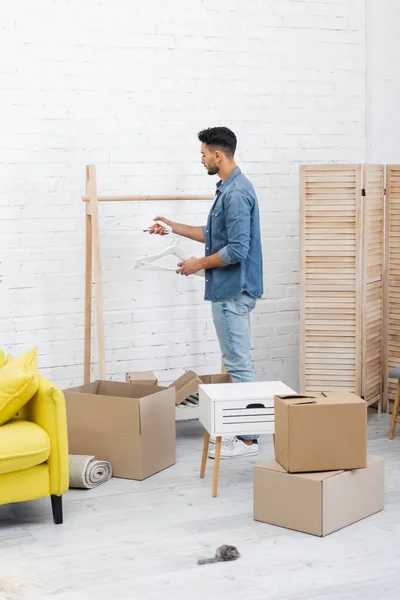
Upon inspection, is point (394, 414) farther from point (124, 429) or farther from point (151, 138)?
point (151, 138)

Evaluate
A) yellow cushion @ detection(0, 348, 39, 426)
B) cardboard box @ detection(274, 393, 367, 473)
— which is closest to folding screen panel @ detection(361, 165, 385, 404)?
cardboard box @ detection(274, 393, 367, 473)

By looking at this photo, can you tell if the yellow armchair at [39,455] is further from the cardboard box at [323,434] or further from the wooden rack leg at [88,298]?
the wooden rack leg at [88,298]

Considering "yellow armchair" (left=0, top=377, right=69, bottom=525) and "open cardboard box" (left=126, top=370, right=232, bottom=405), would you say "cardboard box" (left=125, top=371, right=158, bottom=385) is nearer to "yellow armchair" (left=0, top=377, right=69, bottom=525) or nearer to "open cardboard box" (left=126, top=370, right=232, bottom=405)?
"open cardboard box" (left=126, top=370, right=232, bottom=405)

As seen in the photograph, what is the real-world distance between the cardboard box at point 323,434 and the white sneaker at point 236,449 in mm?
1060

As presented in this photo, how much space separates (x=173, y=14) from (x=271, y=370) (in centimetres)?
239

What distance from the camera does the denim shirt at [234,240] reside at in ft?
14.8

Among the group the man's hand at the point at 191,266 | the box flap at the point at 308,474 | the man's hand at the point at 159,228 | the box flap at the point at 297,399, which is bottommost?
the box flap at the point at 308,474

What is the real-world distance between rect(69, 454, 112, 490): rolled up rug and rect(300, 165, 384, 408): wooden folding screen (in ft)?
5.57

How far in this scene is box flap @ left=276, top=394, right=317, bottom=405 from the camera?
3680mm

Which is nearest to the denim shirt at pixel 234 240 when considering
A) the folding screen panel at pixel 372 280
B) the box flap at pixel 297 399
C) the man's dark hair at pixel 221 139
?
the man's dark hair at pixel 221 139

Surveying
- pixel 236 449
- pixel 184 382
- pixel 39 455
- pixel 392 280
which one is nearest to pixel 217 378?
pixel 184 382

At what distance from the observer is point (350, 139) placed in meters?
6.15

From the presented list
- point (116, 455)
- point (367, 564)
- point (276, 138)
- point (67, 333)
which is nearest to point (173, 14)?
point (276, 138)

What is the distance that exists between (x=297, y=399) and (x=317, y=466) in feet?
0.95
